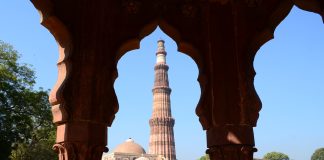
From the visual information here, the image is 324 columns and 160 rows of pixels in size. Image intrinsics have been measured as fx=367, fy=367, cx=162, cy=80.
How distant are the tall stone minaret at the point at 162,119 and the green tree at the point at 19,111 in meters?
41.9

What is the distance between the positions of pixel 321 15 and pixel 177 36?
121 cm

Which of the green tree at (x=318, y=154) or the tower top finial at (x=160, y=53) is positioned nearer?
the tower top finial at (x=160, y=53)

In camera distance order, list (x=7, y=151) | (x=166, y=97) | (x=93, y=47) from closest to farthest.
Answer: (x=93, y=47) < (x=7, y=151) < (x=166, y=97)

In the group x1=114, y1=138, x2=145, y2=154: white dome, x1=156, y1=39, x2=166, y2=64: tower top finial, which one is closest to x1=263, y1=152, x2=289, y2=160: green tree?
x1=114, y1=138, x2=145, y2=154: white dome

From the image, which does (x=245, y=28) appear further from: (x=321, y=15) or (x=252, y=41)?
(x=321, y=15)

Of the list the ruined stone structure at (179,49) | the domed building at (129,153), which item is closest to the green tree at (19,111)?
the ruined stone structure at (179,49)

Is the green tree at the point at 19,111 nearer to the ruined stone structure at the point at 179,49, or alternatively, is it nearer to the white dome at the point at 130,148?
the ruined stone structure at the point at 179,49

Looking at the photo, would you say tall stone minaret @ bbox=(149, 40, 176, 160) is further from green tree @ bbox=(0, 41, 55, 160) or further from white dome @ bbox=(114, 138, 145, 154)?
green tree @ bbox=(0, 41, 55, 160)

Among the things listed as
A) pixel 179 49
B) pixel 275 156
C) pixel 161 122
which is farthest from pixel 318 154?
pixel 179 49

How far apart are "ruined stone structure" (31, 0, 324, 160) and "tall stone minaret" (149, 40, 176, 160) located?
57.4 m

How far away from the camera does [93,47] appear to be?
291 cm

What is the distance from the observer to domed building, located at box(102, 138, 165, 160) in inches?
1899

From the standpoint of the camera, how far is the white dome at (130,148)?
56.2 metres

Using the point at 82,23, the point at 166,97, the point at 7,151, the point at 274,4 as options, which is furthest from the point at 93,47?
the point at 166,97
